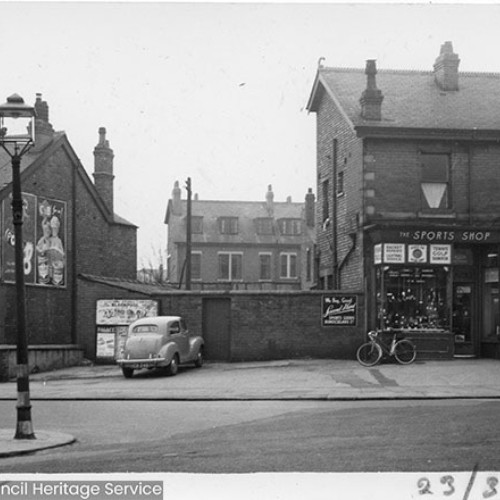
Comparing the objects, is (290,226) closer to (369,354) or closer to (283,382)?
(369,354)

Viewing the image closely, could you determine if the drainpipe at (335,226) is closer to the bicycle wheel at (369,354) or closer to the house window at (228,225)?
the bicycle wheel at (369,354)

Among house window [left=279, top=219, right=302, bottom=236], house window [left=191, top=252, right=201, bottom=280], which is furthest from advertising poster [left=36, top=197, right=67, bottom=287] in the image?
house window [left=279, top=219, right=302, bottom=236]

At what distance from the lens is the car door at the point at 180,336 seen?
2534 centimetres

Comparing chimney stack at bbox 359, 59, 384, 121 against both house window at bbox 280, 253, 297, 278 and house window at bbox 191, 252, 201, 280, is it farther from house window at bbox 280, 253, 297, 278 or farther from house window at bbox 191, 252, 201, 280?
house window at bbox 280, 253, 297, 278

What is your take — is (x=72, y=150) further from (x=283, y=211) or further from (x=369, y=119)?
(x=283, y=211)

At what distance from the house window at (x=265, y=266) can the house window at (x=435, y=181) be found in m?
40.8

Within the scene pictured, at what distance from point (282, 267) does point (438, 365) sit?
43771 millimetres

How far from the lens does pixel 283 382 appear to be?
22359mm

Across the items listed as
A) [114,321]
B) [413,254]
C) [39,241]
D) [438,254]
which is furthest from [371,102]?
[39,241]

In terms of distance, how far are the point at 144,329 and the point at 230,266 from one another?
42.0 m

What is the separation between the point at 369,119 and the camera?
27.6 meters

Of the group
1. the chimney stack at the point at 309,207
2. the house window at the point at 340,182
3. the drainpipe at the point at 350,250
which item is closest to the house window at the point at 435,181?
the drainpipe at the point at 350,250

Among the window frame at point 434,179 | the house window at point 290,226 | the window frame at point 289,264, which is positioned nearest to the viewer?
the window frame at point 434,179

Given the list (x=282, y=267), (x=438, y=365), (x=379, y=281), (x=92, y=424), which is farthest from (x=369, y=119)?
(x=282, y=267)
